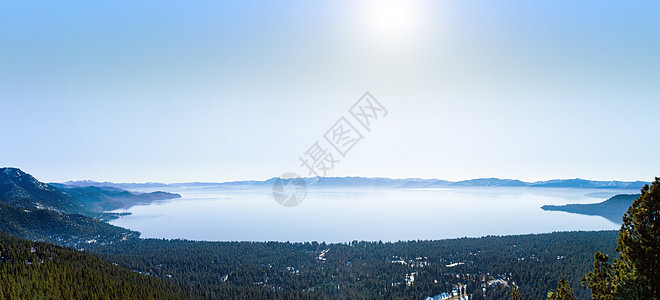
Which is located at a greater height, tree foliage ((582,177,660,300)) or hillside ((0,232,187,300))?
tree foliage ((582,177,660,300))

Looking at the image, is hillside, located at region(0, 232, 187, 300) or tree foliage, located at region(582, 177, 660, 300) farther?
hillside, located at region(0, 232, 187, 300)

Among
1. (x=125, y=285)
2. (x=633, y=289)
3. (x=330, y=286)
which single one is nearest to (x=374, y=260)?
(x=330, y=286)

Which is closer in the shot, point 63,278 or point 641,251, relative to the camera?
point 641,251

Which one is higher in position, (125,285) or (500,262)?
(125,285)

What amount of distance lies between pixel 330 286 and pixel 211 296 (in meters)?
32.5

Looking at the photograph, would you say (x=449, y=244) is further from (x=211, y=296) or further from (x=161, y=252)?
(x=161, y=252)

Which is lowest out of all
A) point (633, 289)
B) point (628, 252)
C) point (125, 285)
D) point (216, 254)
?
point (216, 254)

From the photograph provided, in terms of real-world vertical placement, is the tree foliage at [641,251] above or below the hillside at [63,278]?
above

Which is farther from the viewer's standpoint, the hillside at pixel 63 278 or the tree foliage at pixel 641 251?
the hillside at pixel 63 278

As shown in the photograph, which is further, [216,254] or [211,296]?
[216,254]

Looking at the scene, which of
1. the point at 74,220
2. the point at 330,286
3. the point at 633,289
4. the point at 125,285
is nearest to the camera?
the point at 633,289

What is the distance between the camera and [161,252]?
127 meters

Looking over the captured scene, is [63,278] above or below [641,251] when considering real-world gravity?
below

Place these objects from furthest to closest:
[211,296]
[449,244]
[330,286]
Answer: [449,244]
[330,286]
[211,296]
